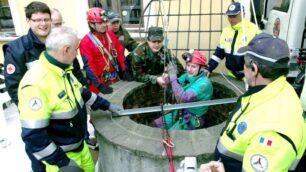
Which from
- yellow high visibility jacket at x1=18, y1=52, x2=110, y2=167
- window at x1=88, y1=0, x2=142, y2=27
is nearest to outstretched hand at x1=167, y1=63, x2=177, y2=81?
yellow high visibility jacket at x1=18, y1=52, x2=110, y2=167

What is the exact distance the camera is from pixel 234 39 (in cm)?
364

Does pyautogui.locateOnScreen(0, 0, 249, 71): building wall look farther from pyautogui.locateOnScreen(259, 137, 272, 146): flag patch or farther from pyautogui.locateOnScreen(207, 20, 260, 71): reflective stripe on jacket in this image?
pyautogui.locateOnScreen(259, 137, 272, 146): flag patch

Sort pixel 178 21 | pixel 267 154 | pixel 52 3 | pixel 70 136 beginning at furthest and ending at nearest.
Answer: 1. pixel 52 3
2. pixel 178 21
3. pixel 70 136
4. pixel 267 154

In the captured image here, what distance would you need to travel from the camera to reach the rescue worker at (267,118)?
1360mm

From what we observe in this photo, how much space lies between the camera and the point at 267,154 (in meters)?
1.36

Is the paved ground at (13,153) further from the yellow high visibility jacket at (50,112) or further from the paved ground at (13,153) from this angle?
the yellow high visibility jacket at (50,112)

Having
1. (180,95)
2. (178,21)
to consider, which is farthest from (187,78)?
(178,21)

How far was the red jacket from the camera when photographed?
3467 millimetres

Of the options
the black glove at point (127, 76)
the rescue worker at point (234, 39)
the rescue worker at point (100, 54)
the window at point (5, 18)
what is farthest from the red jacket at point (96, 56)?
the window at point (5, 18)

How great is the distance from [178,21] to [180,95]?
8.79 ft

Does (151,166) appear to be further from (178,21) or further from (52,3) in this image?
(52,3)

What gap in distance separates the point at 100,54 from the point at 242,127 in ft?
8.15

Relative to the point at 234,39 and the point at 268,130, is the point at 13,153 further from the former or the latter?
the point at 268,130

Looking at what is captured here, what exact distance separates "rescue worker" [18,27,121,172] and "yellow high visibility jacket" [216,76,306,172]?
1.24 meters
